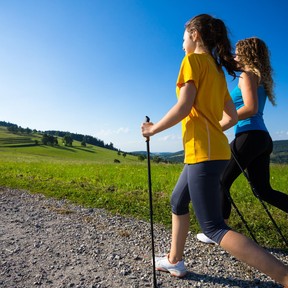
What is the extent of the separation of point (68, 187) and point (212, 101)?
8.79 meters

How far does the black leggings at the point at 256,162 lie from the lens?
4723 millimetres

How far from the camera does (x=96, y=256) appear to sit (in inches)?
195

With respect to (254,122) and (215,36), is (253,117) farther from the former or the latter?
(215,36)

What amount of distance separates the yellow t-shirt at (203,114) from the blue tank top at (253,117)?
4.93ft

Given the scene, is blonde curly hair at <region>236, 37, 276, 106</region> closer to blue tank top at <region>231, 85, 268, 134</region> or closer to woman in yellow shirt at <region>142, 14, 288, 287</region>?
blue tank top at <region>231, 85, 268, 134</region>

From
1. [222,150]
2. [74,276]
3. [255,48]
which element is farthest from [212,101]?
[74,276]

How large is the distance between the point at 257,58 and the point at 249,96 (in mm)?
657

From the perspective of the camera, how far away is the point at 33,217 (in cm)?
730

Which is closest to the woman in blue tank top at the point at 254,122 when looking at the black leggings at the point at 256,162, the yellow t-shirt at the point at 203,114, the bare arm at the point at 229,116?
the black leggings at the point at 256,162

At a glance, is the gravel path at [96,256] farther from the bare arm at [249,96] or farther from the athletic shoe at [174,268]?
the bare arm at [249,96]

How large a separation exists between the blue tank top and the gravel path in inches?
80.1

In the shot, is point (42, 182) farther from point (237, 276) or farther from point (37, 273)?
point (237, 276)

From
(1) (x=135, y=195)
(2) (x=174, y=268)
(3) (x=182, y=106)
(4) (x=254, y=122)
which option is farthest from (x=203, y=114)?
(1) (x=135, y=195)

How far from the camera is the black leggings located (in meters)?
4.72
